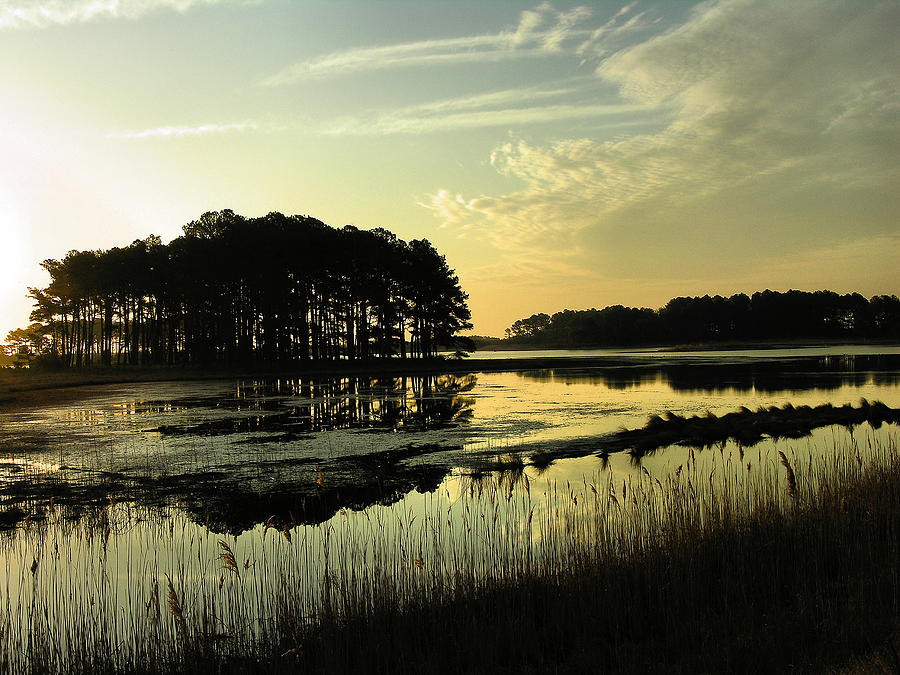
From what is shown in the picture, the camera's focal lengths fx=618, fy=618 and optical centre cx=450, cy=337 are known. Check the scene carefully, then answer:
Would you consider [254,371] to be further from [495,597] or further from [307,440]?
[495,597]

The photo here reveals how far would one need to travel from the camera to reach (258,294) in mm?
79062

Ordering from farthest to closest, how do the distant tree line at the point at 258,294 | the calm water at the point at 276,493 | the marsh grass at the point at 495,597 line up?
the distant tree line at the point at 258,294
the calm water at the point at 276,493
the marsh grass at the point at 495,597

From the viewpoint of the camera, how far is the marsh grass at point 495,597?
644 centimetres

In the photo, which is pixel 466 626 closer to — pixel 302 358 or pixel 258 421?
pixel 258 421

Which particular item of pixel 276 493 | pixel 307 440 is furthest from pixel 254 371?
pixel 276 493

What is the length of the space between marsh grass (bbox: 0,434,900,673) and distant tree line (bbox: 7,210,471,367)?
6948cm

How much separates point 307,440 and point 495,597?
16611mm

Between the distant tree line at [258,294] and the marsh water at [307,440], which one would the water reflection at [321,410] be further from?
the distant tree line at [258,294]

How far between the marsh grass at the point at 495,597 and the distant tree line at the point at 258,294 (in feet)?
228

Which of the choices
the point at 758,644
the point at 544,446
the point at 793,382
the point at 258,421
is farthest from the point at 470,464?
the point at 793,382

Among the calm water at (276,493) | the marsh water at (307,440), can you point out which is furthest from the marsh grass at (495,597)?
the marsh water at (307,440)

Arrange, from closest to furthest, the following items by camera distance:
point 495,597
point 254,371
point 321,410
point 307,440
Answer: point 495,597 < point 307,440 < point 321,410 < point 254,371

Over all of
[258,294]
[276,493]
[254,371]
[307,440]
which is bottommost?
[276,493]

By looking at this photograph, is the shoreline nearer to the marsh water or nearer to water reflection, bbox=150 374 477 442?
the marsh water
